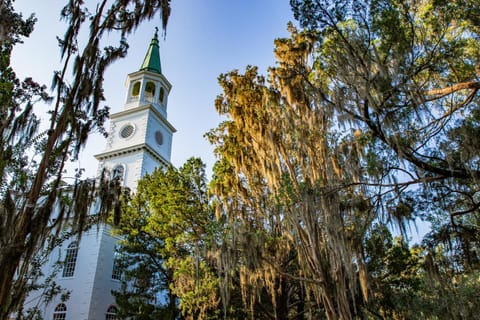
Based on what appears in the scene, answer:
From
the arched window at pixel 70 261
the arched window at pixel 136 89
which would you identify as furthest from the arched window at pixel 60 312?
the arched window at pixel 136 89

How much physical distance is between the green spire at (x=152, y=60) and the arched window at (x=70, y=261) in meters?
15.0

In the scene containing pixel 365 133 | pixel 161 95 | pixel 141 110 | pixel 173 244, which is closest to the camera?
pixel 365 133

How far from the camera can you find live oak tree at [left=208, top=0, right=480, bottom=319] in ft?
19.4

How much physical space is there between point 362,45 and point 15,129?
6101 millimetres

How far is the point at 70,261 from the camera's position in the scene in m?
17.6

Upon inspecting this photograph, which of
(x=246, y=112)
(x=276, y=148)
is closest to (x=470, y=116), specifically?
(x=276, y=148)

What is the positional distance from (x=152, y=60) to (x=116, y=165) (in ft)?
32.7

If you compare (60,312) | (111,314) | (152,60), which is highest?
(152,60)

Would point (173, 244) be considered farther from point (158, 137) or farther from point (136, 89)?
point (136, 89)

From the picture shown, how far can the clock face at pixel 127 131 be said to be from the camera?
Answer: 78.6ft

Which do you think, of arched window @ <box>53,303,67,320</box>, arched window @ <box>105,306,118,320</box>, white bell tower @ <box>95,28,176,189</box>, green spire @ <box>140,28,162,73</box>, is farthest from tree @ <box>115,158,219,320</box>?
green spire @ <box>140,28,162,73</box>

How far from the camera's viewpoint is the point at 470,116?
6.20 m

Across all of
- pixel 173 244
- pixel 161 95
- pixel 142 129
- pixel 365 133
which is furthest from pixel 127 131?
pixel 365 133

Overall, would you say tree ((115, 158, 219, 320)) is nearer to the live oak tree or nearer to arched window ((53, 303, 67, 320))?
the live oak tree
